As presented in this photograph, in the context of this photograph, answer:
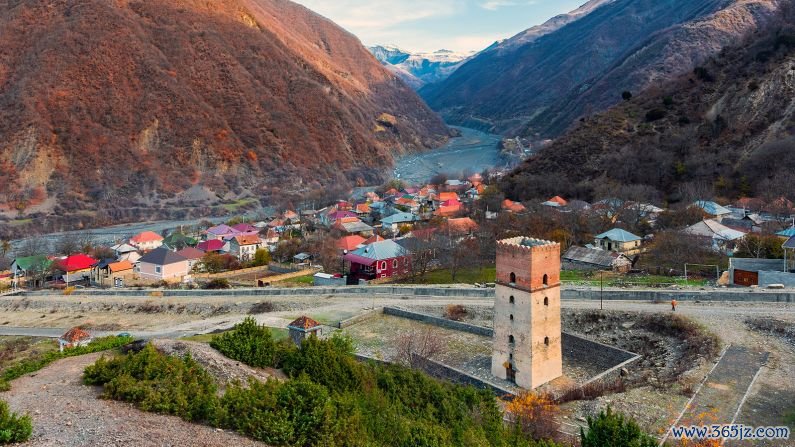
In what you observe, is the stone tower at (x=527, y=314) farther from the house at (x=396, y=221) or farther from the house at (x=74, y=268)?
the house at (x=74, y=268)

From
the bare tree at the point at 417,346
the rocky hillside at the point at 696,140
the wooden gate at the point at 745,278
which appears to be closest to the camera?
the bare tree at the point at 417,346

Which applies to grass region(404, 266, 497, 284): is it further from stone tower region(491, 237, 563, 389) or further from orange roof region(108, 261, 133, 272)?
orange roof region(108, 261, 133, 272)

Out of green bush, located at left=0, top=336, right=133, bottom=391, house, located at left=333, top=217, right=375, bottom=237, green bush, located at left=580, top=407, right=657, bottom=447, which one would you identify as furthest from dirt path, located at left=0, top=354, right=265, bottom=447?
house, located at left=333, top=217, right=375, bottom=237

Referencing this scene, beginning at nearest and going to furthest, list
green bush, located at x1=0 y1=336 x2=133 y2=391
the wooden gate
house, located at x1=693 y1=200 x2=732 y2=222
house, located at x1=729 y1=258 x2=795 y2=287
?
green bush, located at x1=0 y1=336 x2=133 y2=391 → house, located at x1=729 y1=258 x2=795 y2=287 → the wooden gate → house, located at x1=693 y1=200 x2=732 y2=222

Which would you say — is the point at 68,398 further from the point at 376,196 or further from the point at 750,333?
the point at 376,196

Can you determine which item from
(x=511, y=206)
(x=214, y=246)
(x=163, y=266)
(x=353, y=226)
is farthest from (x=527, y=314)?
(x=214, y=246)

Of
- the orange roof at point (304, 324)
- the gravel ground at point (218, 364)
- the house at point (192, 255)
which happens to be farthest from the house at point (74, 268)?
the gravel ground at point (218, 364)

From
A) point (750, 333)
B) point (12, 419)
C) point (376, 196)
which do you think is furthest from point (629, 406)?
point (376, 196)
